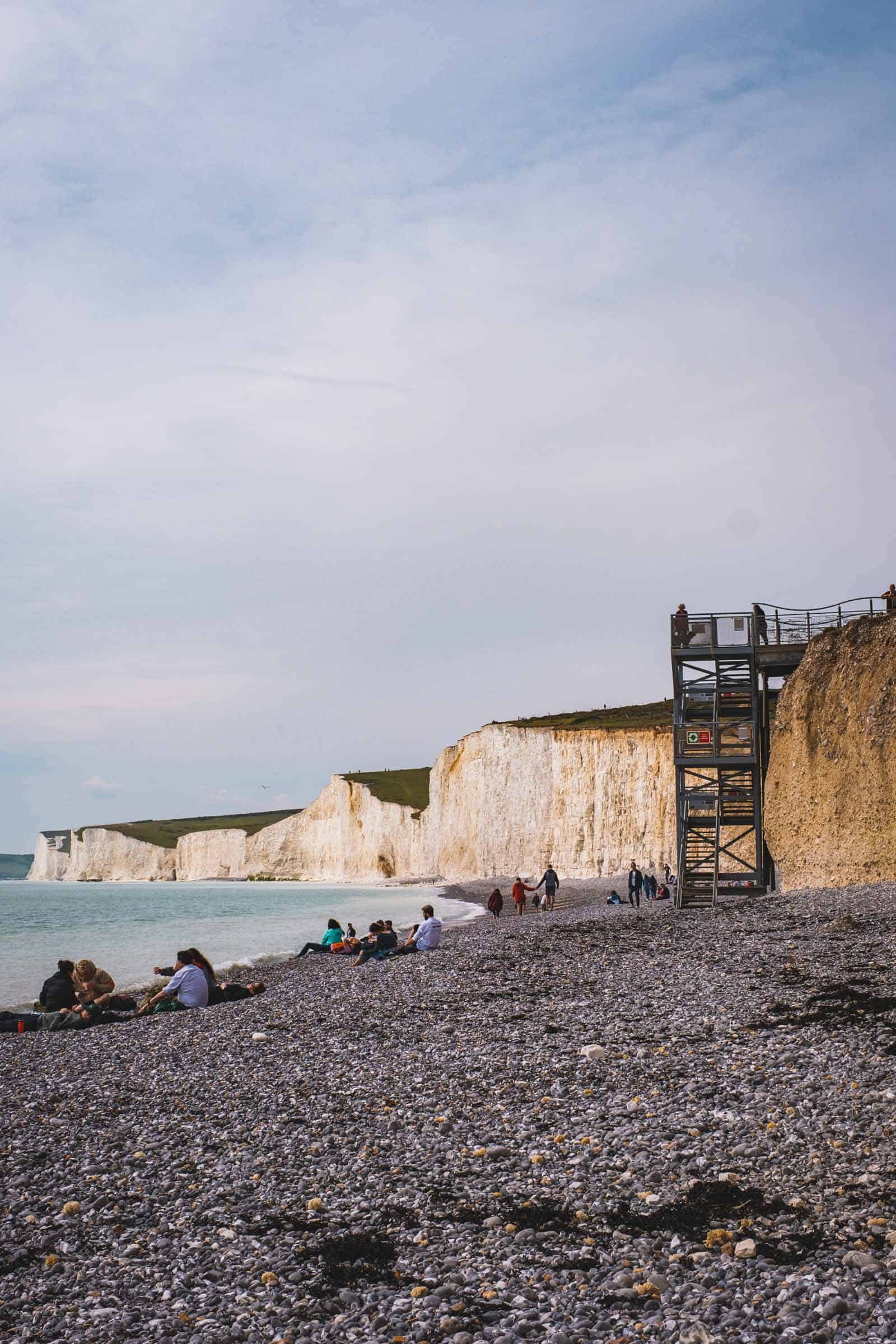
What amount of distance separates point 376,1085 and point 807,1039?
3800mm

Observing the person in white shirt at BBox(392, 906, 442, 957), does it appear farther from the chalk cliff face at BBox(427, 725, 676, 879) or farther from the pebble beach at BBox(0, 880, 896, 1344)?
the chalk cliff face at BBox(427, 725, 676, 879)

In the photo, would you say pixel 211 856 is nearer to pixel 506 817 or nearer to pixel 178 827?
pixel 178 827

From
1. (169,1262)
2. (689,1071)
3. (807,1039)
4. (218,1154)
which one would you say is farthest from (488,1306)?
(807,1039)

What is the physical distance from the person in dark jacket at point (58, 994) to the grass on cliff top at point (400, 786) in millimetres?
70902

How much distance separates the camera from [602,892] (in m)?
45.2

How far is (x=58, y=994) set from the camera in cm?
1424

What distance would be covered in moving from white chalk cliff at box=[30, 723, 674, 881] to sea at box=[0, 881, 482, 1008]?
5161 mm

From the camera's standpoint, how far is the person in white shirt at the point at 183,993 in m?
14.2

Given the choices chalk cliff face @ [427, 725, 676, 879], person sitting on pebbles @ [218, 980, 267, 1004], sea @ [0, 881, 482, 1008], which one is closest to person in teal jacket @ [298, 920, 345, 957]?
sea @ [0, 881, 482, 1008]

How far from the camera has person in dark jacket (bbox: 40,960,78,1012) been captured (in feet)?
46.6

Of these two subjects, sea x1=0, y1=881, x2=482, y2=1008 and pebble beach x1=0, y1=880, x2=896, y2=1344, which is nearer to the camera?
pebble beach x1=0, y1=880, x2=896, y2=1344

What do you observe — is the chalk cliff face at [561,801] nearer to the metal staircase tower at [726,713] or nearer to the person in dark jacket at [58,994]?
the metal staircase tower at [726,713]

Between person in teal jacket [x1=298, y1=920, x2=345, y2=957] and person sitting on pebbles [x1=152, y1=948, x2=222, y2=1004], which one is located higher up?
person sitting on pebbles [x1=152, y1=948, x2=222, y2=1004]

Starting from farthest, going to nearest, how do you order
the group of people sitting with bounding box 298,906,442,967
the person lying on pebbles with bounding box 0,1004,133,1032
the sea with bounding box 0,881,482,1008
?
the sea with bounding box 0,881,482,1008 < the group of people sitting with bounding box 298,906,442,967 < the person lying on pebbles with bounding box 0,1004,133,1032
